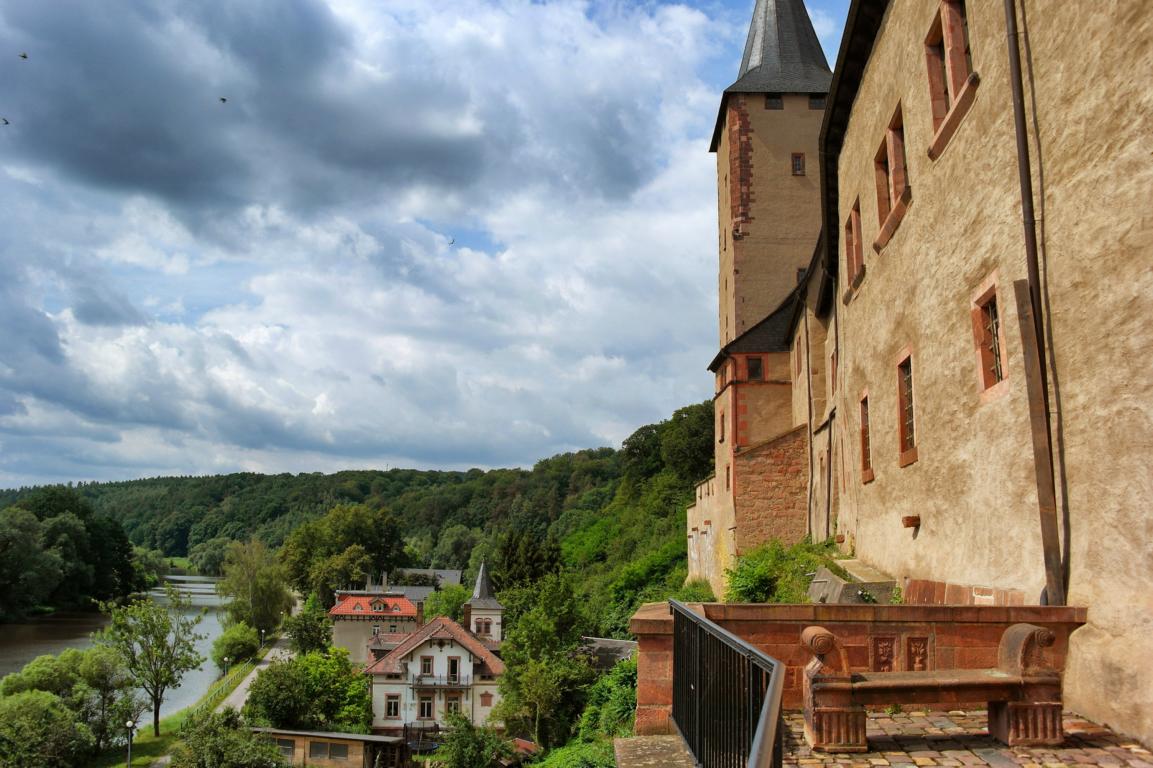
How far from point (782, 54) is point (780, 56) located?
0.46 ft

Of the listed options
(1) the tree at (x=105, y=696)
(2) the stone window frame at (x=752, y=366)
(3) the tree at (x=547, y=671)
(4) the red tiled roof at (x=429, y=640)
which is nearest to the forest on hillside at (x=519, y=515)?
(3) the tree at (x=547, y=671)

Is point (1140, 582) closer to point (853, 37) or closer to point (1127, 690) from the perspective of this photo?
point (1127, 690)

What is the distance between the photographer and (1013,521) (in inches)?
317

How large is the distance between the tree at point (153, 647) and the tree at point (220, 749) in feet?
37.3

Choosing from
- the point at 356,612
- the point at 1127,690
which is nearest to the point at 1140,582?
the point at 1127,690

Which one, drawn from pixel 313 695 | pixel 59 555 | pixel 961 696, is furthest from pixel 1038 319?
pixel 59 555

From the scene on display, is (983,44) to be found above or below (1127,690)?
above

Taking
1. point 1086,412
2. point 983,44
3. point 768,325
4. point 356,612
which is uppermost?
point 768,325

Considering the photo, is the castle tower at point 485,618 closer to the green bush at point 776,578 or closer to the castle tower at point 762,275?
the castle tower at point 762,275

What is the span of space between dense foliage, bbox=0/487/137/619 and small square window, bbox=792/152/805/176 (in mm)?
65242

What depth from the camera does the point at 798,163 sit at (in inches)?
1190

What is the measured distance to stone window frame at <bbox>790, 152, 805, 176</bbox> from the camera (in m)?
30.1

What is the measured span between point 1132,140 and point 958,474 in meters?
4.36

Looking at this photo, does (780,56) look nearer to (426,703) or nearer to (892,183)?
(892,183)
